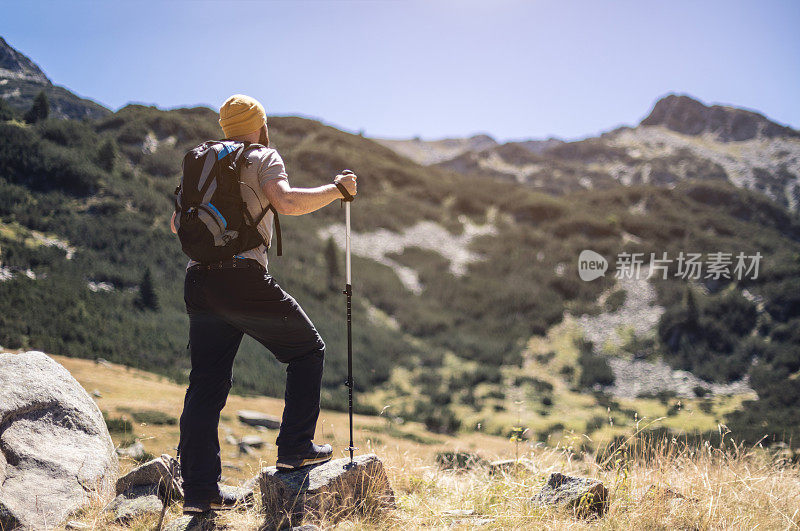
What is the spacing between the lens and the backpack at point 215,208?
229 centimetres

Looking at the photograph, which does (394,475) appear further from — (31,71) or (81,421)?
(31,71)

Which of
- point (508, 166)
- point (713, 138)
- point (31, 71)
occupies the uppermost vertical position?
point (713, 138)

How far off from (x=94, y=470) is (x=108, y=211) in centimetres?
702

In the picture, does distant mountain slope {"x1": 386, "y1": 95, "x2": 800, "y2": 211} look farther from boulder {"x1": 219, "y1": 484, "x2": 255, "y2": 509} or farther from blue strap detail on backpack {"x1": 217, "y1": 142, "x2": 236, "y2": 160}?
blue strap detail on backpack {"x1": 217, "y1": 142, "x2": 236, "y2": 160}

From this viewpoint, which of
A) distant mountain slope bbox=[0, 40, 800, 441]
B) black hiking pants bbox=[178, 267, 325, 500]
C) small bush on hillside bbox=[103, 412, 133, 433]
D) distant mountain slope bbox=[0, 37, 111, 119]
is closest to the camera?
black hiking pants bbox=[178, 267, 325, 500]

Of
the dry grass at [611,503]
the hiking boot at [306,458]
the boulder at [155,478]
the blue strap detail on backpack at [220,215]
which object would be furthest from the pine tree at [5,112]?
the hiking boot at [306,458]

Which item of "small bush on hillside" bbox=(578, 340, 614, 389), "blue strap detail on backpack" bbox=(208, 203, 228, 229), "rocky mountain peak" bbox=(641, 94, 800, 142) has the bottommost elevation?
"small bush on hillside" bbox=(578, 340, 614, 389)

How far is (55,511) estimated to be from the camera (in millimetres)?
2748

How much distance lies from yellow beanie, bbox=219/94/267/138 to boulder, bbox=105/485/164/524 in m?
2.11

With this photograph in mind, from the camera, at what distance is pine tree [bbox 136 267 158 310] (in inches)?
332

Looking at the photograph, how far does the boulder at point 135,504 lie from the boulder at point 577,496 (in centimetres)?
220

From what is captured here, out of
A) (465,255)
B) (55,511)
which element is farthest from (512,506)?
(465,255)

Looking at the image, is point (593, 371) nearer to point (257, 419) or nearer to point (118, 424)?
point (257, 419)

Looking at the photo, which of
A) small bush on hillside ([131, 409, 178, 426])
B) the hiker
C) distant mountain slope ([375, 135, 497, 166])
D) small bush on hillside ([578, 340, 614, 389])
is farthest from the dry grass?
distant mountain slope ([375, 135, 497, 166])
